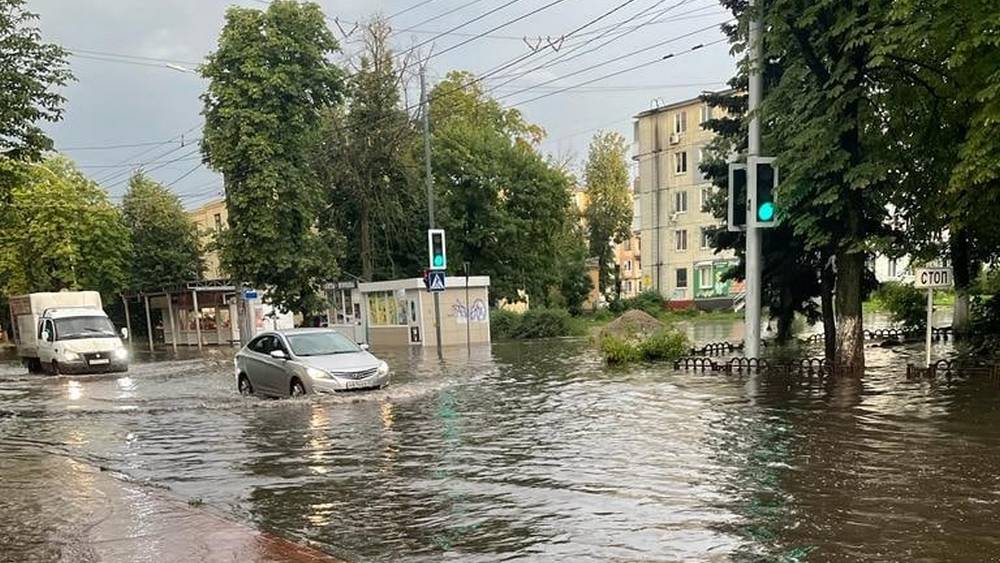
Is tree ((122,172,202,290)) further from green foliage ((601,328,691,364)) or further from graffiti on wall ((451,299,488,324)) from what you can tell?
green foliage ((601,328,691,364))

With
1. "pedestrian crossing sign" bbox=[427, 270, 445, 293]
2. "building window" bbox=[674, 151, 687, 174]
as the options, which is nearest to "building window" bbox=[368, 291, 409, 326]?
"pedestrian crossing sign" bbox=[427, 270, 445, 293]

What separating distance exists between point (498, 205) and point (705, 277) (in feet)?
80.6

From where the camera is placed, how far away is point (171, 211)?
55.7 m

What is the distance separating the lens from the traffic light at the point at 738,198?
1748cm

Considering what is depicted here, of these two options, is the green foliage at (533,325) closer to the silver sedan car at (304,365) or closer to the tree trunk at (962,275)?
the tree trunk at (962,275)

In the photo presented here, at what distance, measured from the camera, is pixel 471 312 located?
36.6 m

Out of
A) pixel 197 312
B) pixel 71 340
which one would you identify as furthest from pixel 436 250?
pixel 197 312

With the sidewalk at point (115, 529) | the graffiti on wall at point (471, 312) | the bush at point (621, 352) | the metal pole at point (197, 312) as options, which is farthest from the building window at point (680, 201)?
the sidewalk at point (115, 529)

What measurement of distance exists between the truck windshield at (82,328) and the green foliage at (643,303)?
35.4 metres

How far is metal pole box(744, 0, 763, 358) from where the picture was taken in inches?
666

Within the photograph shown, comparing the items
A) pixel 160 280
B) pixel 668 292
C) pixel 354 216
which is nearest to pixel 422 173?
pixel 354 216

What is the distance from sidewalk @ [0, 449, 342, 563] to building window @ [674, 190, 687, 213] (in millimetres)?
59082

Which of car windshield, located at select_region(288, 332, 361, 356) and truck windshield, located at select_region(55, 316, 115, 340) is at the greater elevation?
car windshield, located at select_region(288, 332, 361, 356)

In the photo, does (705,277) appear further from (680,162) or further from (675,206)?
(680,162)
